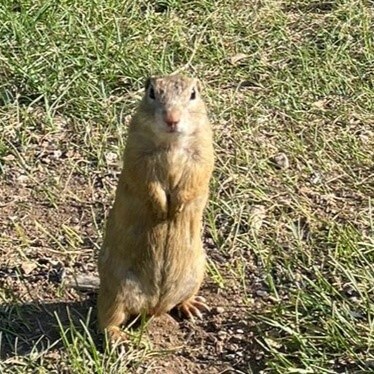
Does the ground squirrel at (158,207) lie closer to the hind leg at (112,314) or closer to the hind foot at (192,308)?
the hind leg at (112,314)

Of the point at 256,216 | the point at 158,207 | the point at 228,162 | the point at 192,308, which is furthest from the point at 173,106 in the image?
the point at 228,162

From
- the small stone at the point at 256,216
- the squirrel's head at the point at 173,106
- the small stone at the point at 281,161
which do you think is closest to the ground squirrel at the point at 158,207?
the squirrel's head at the point at 173,106

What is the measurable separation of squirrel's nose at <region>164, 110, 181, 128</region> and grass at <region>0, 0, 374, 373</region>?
866 millimetres

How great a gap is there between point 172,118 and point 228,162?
5.33 feet

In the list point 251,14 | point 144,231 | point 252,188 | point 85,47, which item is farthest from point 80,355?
point 251,14

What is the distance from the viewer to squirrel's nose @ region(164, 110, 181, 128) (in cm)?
366

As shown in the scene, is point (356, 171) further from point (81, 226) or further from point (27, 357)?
point (27, 357)

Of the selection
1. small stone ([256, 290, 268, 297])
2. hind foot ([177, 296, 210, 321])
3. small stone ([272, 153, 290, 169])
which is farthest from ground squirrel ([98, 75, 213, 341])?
small stone ([272, 153, 290, 169])

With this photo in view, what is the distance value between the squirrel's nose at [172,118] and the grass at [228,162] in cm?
87

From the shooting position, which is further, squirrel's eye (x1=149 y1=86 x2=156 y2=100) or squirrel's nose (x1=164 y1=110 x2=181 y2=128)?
squirrel's eye (x1=149 y1=86 x2=156 y2=100)

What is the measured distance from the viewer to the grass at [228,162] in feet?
13.3

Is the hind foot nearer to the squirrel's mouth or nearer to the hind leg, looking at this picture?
the hind leg

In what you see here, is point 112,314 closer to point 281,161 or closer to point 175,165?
point 175,165

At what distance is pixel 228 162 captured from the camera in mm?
5266
